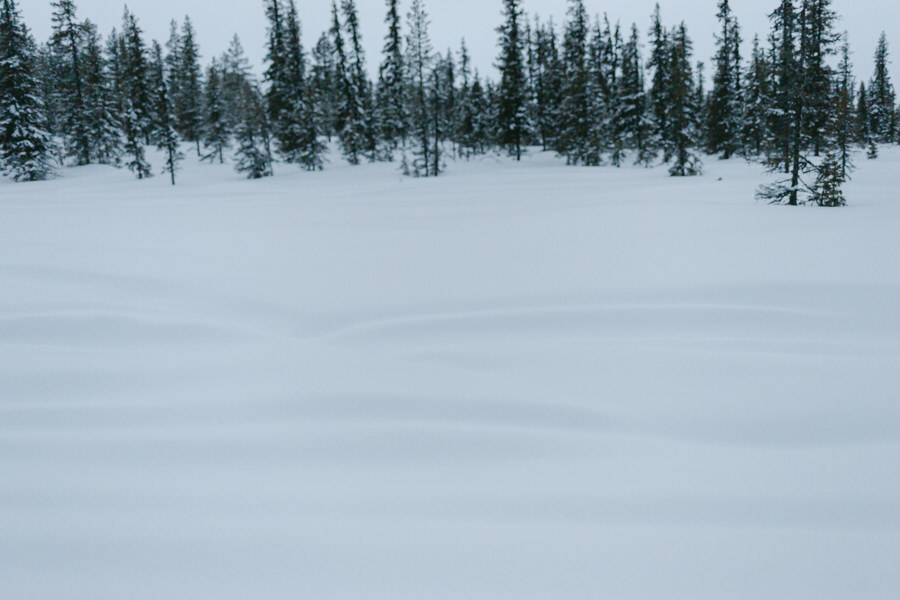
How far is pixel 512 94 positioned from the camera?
37.9 meters

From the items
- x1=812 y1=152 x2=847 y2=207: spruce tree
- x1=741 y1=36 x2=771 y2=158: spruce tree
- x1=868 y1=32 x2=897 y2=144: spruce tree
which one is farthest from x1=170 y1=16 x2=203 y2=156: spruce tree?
x1=868 y1=32 x2=897 y2=144: spruce tree

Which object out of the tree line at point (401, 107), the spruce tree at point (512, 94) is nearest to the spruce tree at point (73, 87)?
the tree line at point (401, 107)

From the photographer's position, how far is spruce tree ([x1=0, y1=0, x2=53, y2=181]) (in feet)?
101

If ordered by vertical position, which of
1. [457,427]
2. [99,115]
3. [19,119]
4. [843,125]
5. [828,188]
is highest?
[99,115]

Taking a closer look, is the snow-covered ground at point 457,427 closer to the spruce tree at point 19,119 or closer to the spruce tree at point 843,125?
the spruce tree at point 843,125

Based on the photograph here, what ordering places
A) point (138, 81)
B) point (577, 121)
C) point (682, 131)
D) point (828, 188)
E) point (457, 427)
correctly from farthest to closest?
1. point (138, 81)
2. point (577, 121)
3. point (682, 131)
4. point (828, 188)
5. point (457, 427)

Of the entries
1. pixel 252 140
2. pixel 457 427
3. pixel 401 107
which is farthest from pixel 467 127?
pixel 457 427

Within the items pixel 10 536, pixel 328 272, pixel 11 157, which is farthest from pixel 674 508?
pixel 11 157

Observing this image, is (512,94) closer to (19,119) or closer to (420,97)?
(420,97)

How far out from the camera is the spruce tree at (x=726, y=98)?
39844 millimetres

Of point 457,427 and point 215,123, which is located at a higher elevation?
point 215,123

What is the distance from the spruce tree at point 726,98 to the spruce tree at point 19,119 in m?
42.1

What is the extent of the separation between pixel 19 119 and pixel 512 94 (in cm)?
2875

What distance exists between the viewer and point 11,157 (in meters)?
30.7
